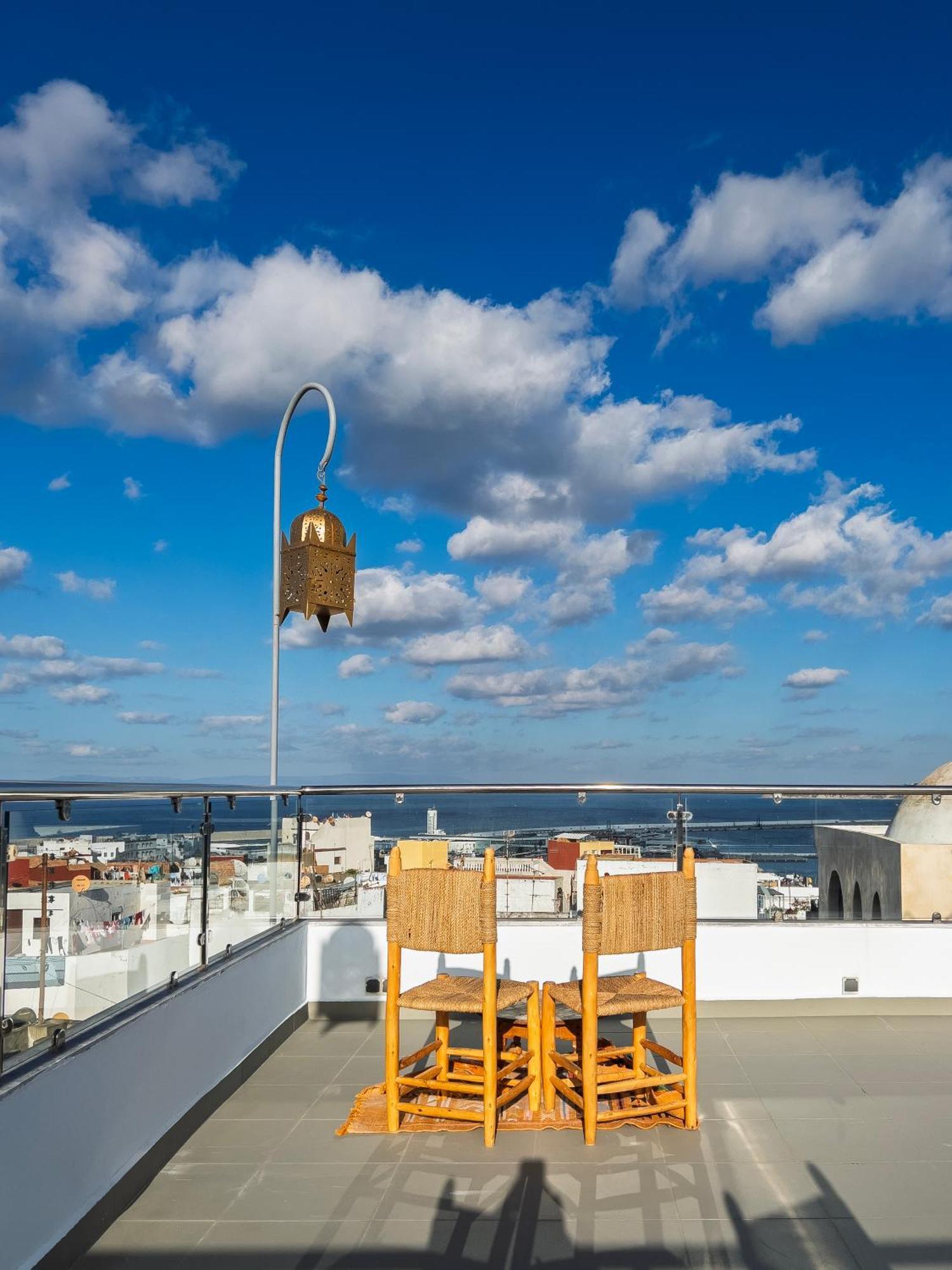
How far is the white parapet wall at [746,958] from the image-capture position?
502cm

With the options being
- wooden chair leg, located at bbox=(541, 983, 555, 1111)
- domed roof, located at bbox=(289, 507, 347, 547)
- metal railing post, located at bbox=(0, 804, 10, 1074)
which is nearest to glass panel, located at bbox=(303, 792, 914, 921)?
wooden chair leg, located at bbox=(541, 983, 555, 1111)

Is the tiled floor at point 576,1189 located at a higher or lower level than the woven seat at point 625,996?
lower

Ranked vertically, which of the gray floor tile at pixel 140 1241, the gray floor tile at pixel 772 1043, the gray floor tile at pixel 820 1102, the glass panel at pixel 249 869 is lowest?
the gray floor tile at pixel 772 1043

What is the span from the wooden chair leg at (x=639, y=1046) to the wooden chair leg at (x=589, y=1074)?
349 millimetres

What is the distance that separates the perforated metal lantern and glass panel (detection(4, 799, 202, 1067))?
6.25ft

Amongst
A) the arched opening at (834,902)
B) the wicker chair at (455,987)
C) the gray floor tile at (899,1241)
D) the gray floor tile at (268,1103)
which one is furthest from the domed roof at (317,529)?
the gray floor tile at (899,1241)

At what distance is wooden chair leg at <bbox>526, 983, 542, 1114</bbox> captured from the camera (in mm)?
3428

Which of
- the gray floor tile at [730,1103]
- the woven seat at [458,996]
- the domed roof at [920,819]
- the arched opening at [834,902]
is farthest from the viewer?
the domed roof at [920,819]

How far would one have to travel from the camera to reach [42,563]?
22.9 meters

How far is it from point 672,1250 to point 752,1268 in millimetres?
196

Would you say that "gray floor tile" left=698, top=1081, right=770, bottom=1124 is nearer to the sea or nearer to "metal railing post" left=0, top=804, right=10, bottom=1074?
the sea

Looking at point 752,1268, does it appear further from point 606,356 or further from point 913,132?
point 606,356

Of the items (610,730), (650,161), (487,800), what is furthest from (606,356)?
(487,800)

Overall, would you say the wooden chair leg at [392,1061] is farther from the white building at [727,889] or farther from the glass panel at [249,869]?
the white building at [727,889]
